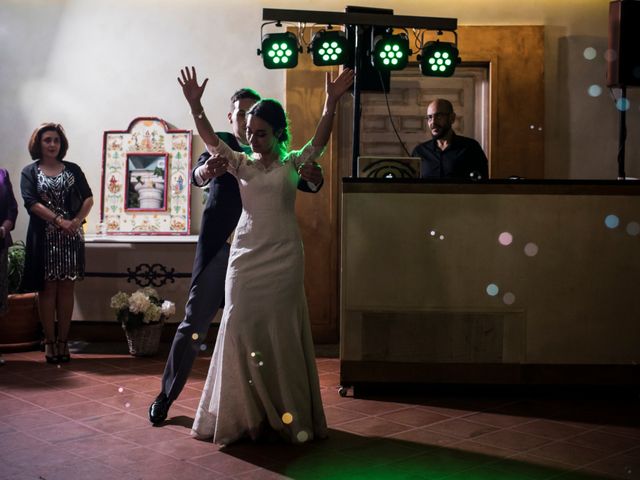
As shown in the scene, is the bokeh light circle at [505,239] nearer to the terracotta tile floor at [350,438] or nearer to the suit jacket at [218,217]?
the terracotta tile floor at [350,438]

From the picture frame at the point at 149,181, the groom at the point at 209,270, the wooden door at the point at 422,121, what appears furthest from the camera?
the picture frame at the point at 149,181

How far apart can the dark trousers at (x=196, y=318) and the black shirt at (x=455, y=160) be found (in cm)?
220

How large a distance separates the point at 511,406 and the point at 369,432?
0.96 metres

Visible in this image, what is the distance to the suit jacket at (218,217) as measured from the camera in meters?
3.77

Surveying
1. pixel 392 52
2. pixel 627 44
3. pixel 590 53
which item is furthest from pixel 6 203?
pixel 590 53

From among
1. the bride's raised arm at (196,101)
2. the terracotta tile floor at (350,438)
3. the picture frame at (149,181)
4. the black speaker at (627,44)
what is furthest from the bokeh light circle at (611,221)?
the picture frame at (149,181)

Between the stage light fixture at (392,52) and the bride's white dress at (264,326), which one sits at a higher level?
the stage light fixture at (392,52)

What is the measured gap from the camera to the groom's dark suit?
375cm

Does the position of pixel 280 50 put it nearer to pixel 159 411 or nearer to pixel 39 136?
pixel 39 136

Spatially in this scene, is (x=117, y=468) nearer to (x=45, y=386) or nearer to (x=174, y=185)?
(x=45, y=386)

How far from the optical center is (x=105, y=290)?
6.60 m

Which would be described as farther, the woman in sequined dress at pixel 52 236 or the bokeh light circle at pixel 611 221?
the woman in sequined dress at pixel 52 236

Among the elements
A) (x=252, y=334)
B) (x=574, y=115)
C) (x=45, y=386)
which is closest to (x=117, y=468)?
(x=252, y=334)

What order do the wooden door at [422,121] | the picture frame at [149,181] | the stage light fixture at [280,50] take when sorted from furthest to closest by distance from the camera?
the picture frame at [149,181] < the wooden door at [422,121] < the stage light fixture at [280,50]
